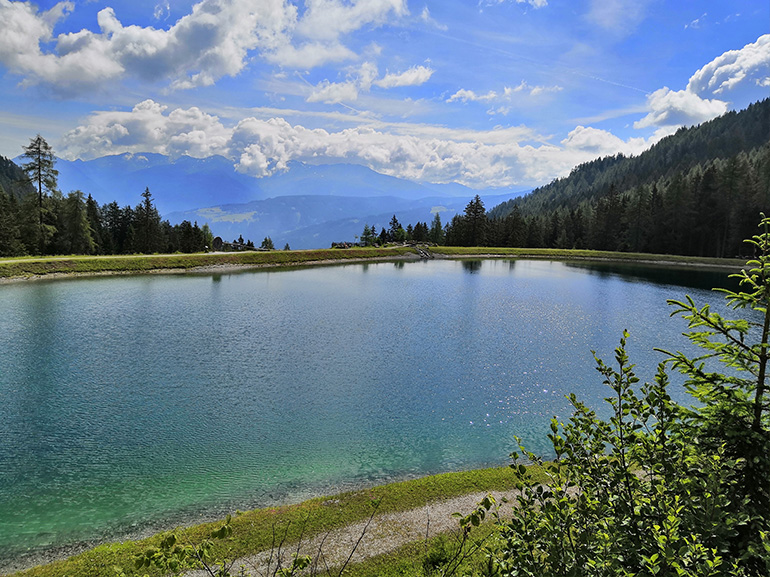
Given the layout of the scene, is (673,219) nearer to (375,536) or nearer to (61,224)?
(375,536)

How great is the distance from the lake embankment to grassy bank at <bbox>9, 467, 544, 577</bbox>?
5720 cm

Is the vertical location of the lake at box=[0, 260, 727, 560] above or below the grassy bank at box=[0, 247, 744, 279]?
below

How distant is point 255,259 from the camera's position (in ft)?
264

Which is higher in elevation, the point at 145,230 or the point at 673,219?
the point at 673,219

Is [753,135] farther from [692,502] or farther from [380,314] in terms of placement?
[692,502]

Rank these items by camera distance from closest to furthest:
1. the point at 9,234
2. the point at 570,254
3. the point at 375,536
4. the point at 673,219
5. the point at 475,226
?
1. the point at 375,536
2. the point at 9,234
3. the point at 673,219
4. the point at 570,254
5. the point at 475,226

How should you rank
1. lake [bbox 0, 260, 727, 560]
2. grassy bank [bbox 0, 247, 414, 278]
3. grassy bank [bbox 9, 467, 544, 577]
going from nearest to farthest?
grassy bank [bbox 9, 467, 544, 577], lake [bbox 0, 260, 727, 560], grassy bank [bbox 0, 247, 414, 278]

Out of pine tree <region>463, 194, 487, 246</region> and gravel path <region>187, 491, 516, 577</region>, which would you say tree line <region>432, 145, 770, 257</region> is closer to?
pine tree <region>463, 194, 487, 246</region>

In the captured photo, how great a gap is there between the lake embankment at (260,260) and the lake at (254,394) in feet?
49.8

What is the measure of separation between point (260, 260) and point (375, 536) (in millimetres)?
76119

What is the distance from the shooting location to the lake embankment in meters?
55.4

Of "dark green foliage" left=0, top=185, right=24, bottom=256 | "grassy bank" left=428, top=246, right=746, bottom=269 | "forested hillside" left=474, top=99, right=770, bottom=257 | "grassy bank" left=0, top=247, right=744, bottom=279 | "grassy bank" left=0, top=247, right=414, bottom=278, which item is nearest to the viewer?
"grassy bank" left=0, top=247, right=414, bottom=278

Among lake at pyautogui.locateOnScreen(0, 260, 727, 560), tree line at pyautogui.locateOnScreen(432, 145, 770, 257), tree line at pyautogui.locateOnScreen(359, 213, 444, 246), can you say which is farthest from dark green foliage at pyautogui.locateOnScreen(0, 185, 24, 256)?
tree line at pyautogui.locateOnScreen(432, 145, 770, 257)

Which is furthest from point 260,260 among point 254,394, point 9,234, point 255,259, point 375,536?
point 375,536
